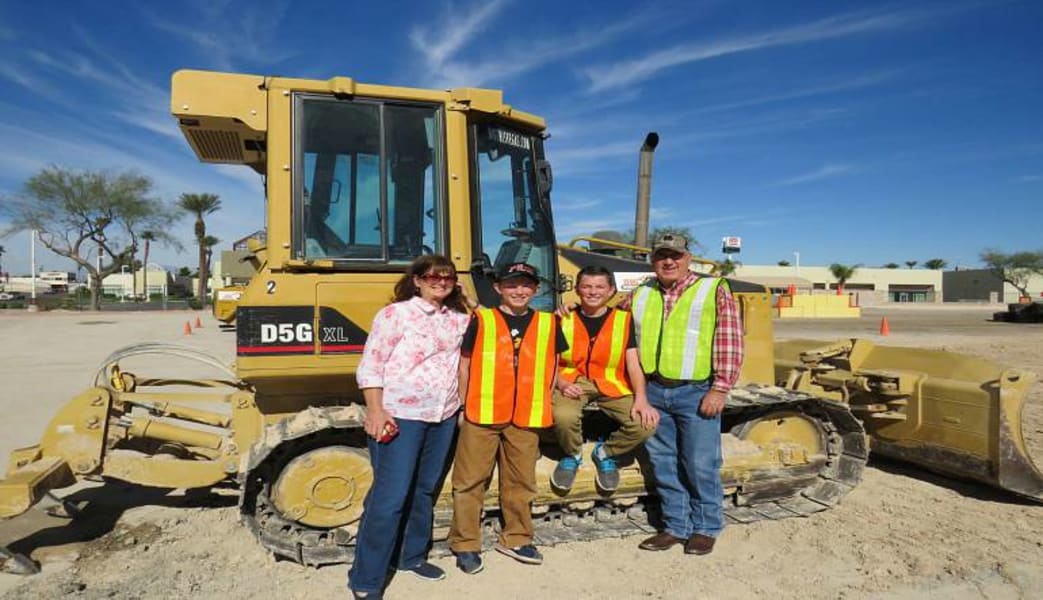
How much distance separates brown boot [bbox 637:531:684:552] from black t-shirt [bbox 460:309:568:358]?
141cm

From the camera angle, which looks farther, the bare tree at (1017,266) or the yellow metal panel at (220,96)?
the bare tree at (1017,266)

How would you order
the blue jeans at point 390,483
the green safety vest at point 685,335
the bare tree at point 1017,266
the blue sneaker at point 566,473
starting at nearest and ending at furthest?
the blue jeans at point 390,483
the green safety vest at point 685,335
the blue sneaker at point 566,473
the bare tree at point 1017,266

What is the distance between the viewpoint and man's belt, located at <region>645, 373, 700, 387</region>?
3.97 meters

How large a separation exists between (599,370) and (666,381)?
0.45 meters

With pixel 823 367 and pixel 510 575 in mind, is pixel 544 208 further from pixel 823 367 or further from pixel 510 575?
pixel 823 367

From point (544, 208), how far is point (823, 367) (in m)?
2.85

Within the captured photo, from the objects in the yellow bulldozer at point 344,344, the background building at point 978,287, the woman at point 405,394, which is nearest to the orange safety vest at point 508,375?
the woman at point 405,394

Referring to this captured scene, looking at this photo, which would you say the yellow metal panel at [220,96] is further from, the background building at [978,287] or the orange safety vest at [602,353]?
the background building at [978,287]

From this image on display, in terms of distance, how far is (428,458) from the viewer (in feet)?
11.3

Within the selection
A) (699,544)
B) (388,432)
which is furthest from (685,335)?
(388,432)

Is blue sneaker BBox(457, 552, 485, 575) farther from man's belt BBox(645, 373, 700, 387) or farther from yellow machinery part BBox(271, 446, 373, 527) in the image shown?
man's belt BBox(645, 373, 700, 387)

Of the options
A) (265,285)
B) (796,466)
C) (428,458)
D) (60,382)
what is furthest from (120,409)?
(60,382)

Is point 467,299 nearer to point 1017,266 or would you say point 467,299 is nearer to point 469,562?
point 469,562

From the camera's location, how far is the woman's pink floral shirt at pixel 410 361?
3.22 m
